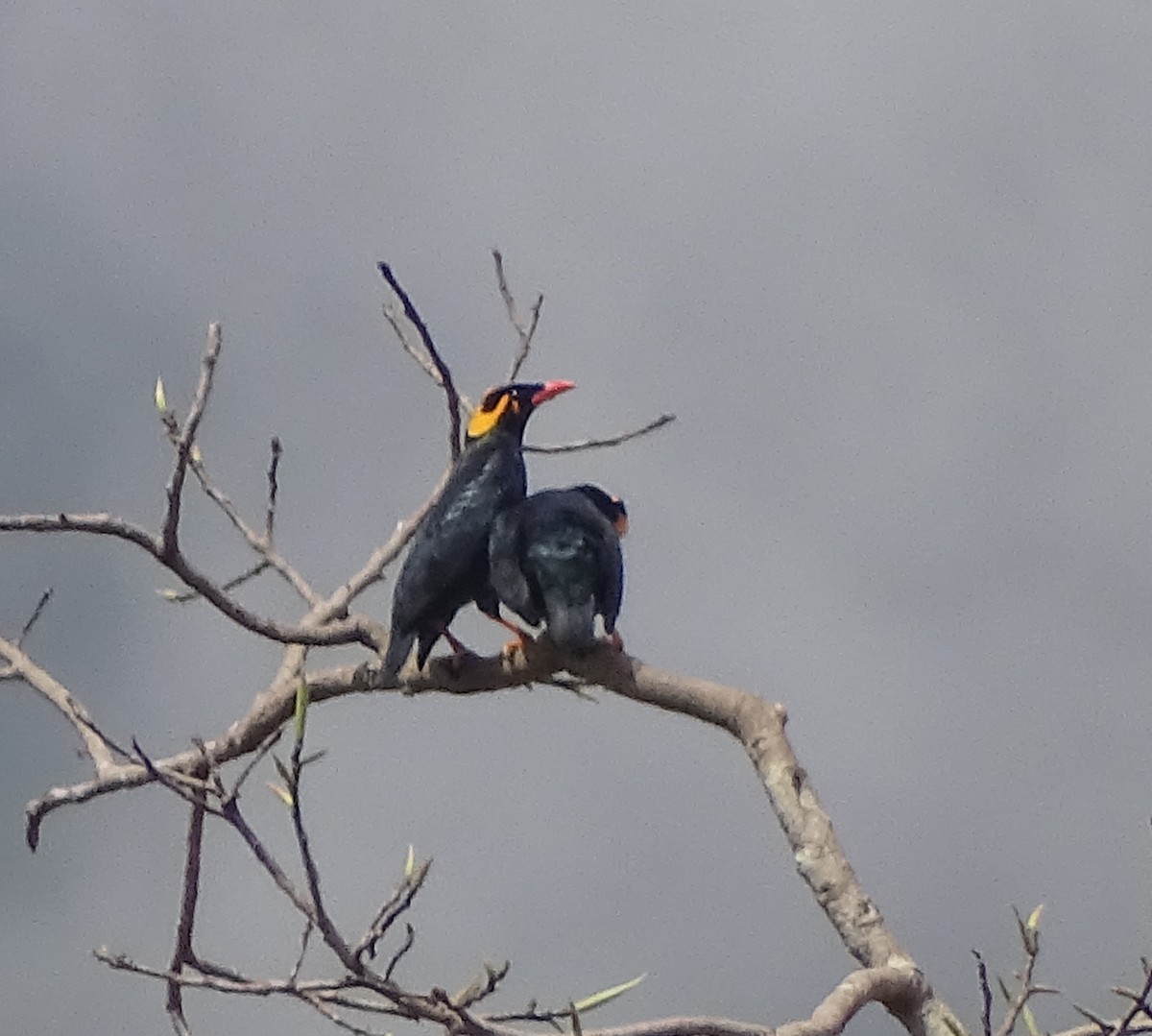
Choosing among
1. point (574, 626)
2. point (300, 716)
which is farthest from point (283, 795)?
point (574, 626)

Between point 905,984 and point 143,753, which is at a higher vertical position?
point 143,753

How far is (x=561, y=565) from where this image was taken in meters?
2.10

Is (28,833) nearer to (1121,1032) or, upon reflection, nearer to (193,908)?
(193,908)

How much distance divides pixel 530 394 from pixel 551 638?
81 centimetres

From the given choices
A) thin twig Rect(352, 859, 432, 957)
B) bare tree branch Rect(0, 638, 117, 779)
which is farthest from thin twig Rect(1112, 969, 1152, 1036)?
bare tree branch Rect(0, 638, 117, 779)

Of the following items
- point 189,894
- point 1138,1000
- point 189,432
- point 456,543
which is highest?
point 456,543

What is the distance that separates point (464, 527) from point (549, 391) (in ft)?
1.63

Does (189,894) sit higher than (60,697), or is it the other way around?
(60,697)

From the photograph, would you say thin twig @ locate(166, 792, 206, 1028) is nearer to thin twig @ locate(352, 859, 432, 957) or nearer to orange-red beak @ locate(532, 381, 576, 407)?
thin twig @ locate(352, 859, 432, 957)

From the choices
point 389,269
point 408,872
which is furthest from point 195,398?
point 408,872

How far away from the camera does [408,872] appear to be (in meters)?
1.34

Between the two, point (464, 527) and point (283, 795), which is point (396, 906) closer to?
point (283, 795)

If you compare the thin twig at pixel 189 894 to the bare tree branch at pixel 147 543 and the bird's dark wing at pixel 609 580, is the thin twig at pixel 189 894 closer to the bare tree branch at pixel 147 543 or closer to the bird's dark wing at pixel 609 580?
the bare tree branch at pixel 147 543

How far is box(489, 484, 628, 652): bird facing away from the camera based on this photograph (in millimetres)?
2039
